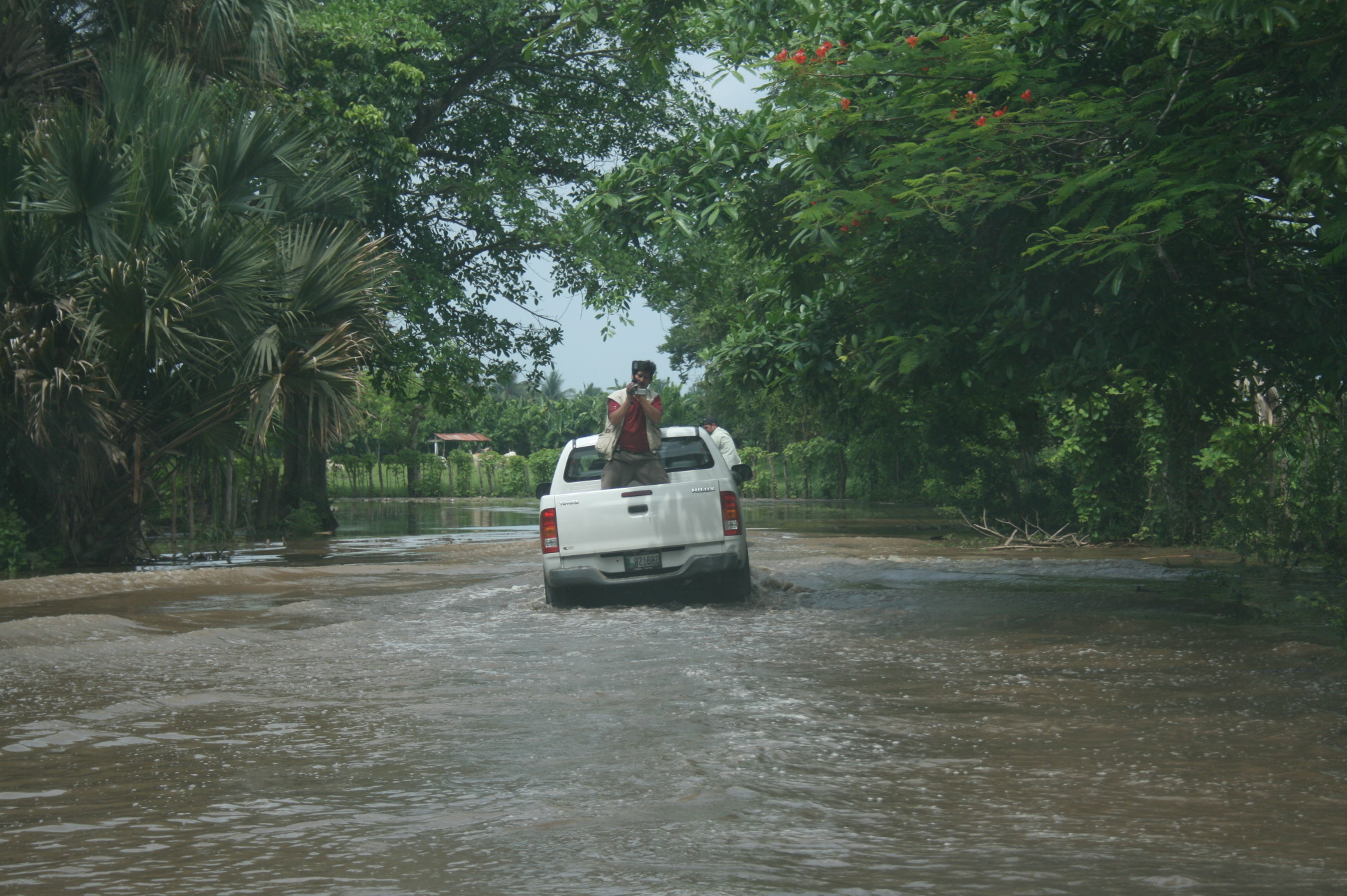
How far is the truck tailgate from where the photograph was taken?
1030cm

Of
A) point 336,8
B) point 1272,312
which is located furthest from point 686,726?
point 336,8

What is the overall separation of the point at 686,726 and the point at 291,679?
8.93 feet

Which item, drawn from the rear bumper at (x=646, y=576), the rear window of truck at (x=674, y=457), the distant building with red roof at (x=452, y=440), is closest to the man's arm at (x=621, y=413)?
the rear window of truck at (x=674, y=457)

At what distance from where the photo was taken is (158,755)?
5.23 meters

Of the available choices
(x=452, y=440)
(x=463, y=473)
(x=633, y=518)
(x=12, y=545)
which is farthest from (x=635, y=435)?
(x=452, y=440)

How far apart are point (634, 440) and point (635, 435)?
0.05 meters

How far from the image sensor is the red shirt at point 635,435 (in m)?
10.9

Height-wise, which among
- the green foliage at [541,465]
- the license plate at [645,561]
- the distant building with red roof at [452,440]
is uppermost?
the distant building with red roof at [452,440]

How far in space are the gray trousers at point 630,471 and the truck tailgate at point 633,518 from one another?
21.1 inches

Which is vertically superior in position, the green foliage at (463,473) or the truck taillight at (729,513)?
the green foliage at (463,473)

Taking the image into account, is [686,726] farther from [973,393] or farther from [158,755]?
[973,393]

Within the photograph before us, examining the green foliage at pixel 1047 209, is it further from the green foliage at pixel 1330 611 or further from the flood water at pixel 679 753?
the flood water at pixel 679 753

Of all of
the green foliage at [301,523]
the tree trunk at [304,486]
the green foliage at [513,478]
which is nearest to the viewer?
the green foliage at [301,523]

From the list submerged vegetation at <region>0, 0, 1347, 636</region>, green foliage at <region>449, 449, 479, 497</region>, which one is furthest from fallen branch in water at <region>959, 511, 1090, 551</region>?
green foliage at <region>449, 449, 479, 497</region>
